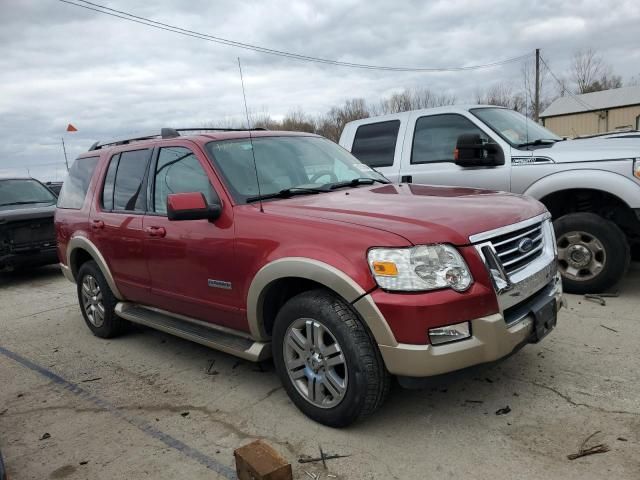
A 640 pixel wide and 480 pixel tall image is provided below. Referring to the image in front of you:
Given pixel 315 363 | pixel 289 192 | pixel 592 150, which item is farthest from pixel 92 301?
pixel 592 150

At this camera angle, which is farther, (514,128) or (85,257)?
(514,128)

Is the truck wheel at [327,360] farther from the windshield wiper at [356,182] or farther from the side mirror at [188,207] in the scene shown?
the windshield wiper at [356,182]

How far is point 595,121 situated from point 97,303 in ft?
152

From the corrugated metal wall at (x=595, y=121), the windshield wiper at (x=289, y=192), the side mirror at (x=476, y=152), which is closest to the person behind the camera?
the windshield wiper at (x=289, y=192)

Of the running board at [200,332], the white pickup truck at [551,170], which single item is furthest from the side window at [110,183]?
the white pickup truck at [551,170]

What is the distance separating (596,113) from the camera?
Result: 42.8 metres

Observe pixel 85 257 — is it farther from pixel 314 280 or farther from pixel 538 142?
pixel 538 142

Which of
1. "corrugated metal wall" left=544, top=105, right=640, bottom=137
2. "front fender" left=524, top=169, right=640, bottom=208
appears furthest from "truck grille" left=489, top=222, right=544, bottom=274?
"corrugated metal wall" left=544, top=105, right=640, bottom=137

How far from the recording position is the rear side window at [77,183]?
522cm

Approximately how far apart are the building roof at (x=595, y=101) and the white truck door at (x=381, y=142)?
42.4 m

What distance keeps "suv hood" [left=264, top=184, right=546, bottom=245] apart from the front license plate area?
0.54 meters

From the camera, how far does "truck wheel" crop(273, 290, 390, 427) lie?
2.81 metres

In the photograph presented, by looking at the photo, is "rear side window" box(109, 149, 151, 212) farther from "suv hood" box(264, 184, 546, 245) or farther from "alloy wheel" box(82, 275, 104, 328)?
"suv hood" box(264, 184, 546, 245)

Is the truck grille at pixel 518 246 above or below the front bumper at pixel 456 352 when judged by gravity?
above
